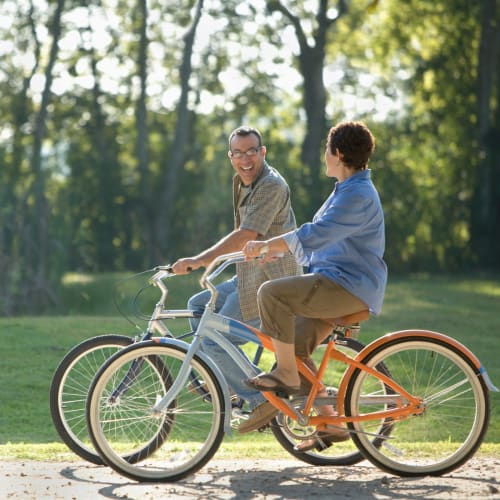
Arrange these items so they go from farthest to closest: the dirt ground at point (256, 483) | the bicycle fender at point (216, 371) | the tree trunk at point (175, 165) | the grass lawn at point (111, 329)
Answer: the tree trunk at point (175, 165) < the grass lawn at point (111, 329) < the bicycle fender at point (216, 371) < the dirt ground at point (256, 483)

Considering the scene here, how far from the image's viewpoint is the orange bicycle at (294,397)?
5.78 m

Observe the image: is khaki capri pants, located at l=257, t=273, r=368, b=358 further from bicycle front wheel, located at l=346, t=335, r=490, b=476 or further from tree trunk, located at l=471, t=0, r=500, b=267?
tree trunk, located at l=471, t=0, r=500, b=267

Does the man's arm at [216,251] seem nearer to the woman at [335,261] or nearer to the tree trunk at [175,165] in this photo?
the woman at [335,261]

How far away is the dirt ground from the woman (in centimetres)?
48

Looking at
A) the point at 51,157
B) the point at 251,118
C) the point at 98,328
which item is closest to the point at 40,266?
the point at 98,328

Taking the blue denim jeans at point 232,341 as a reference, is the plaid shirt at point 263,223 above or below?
above

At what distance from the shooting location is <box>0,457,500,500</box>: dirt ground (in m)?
5.47

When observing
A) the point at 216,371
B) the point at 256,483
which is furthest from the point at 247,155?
the point at 256,483

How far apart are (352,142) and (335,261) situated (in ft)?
1.91

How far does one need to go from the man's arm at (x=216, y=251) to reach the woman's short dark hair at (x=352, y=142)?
68 cm

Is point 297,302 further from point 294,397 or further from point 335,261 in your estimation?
point 294,397

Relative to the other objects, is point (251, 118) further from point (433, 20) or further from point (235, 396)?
point (235, 396)

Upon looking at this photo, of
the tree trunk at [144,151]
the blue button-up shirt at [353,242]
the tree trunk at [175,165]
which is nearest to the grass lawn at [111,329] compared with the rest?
the blue button-up shirt at [353,242]

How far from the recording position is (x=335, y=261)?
5.80 m
